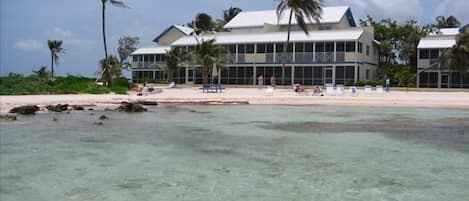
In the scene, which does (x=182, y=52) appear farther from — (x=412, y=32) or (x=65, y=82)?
(x=412, y=32)

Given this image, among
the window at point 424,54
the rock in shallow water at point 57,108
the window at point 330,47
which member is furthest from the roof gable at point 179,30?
the rock in shallow water at point 57,108

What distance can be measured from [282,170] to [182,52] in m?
38.8

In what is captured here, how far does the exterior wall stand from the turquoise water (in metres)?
40.7

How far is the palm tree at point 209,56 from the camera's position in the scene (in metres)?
44.7

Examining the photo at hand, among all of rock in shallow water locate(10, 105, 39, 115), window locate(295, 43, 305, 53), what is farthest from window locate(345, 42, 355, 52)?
rock in shallow water locate(10, 105, 39, 115)

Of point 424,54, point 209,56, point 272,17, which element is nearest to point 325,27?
point 272,17

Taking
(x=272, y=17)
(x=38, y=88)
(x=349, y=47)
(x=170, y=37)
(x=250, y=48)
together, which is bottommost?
(x=38, y=88)

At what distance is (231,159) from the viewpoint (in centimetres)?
1157

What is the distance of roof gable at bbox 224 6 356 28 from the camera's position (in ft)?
169

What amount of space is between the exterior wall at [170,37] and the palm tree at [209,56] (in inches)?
613

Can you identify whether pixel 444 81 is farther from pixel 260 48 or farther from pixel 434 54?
pixel 260 48

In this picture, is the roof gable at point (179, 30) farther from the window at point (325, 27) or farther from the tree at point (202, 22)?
the window at point (325, 27)

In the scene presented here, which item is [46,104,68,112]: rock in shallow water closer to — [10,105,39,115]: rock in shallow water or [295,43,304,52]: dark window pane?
[10,105,39,115]: rock in shallow water

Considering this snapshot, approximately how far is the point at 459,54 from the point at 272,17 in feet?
67.4
